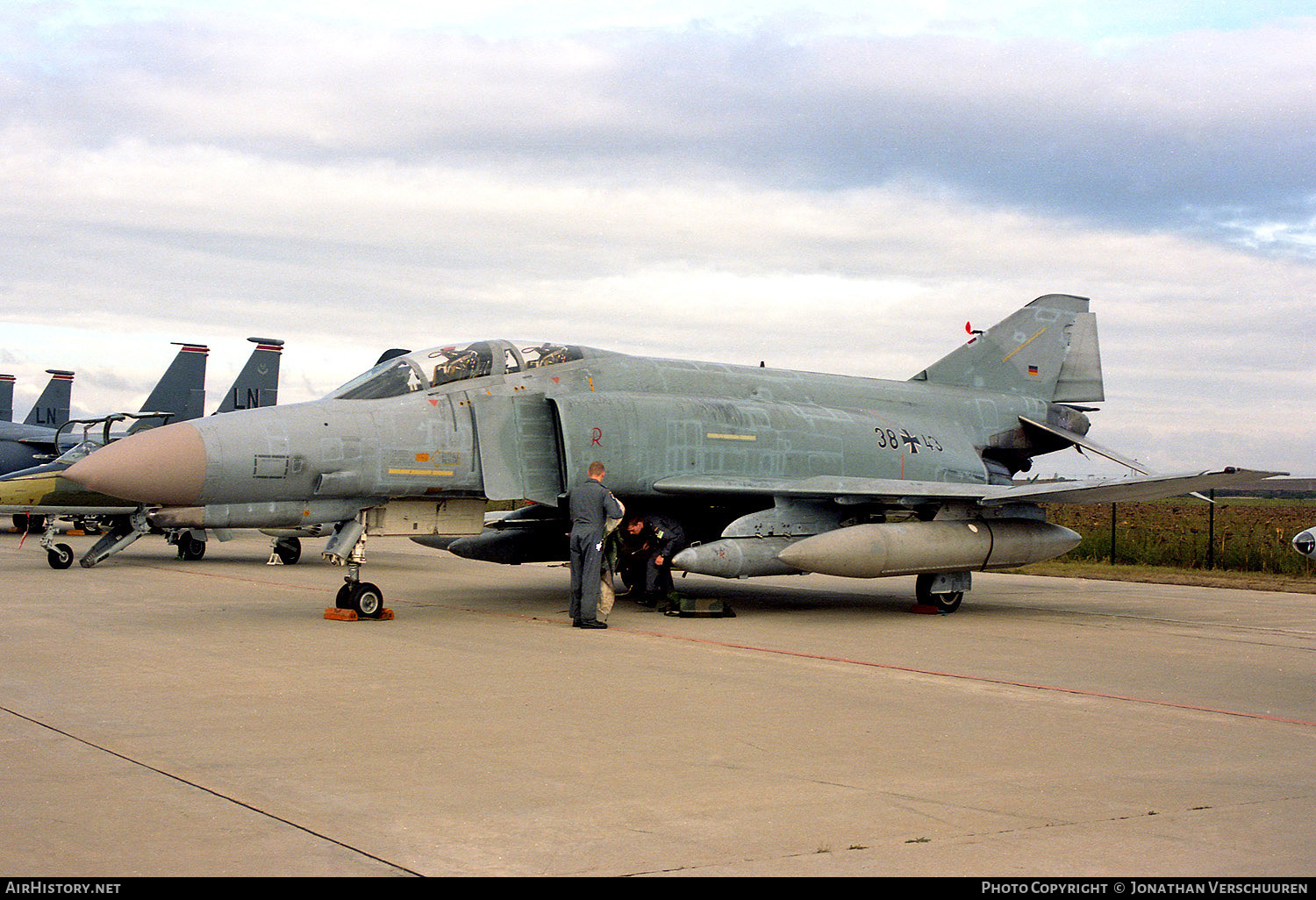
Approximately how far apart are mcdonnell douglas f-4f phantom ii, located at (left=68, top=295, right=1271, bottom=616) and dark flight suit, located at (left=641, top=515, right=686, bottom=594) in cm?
26

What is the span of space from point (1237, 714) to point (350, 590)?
25.1 feet

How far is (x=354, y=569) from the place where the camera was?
11.3 m

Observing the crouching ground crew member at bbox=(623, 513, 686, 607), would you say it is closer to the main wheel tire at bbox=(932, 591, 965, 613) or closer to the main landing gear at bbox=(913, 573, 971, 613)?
the main landing gear at bbox=(913, 573, 971, 613)

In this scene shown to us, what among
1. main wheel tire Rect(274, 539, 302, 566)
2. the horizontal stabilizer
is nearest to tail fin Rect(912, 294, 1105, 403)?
the horizontal stabilizer

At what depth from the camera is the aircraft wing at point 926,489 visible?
12.2 m

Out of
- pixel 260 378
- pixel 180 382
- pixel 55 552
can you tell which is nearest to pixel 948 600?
pixel 55 552

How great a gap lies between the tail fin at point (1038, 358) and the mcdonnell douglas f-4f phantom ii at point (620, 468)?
1.53 m

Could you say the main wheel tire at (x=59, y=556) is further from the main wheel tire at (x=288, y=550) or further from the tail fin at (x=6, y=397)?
the tail fin at (x=6, y=397)

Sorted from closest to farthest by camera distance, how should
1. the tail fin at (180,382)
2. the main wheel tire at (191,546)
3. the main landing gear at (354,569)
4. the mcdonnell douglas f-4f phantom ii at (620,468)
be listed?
the mcdonnell douglas f-4f phantom ii at (620,468), the main landing gear at (354,569), the main wheel tire at (191,546), the tail fin at (180,382)

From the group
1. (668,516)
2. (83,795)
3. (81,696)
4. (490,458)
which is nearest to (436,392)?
(490,458)

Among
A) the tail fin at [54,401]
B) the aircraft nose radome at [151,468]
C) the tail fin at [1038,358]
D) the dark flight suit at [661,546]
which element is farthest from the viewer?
the tail fin at [54,401]

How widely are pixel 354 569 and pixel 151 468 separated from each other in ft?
7.36

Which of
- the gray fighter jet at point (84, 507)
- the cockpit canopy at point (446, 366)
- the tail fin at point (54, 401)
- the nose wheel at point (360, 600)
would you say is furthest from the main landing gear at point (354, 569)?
the tail fin at point (54, 401)

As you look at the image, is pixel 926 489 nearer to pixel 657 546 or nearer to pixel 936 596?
pixel 936 596
